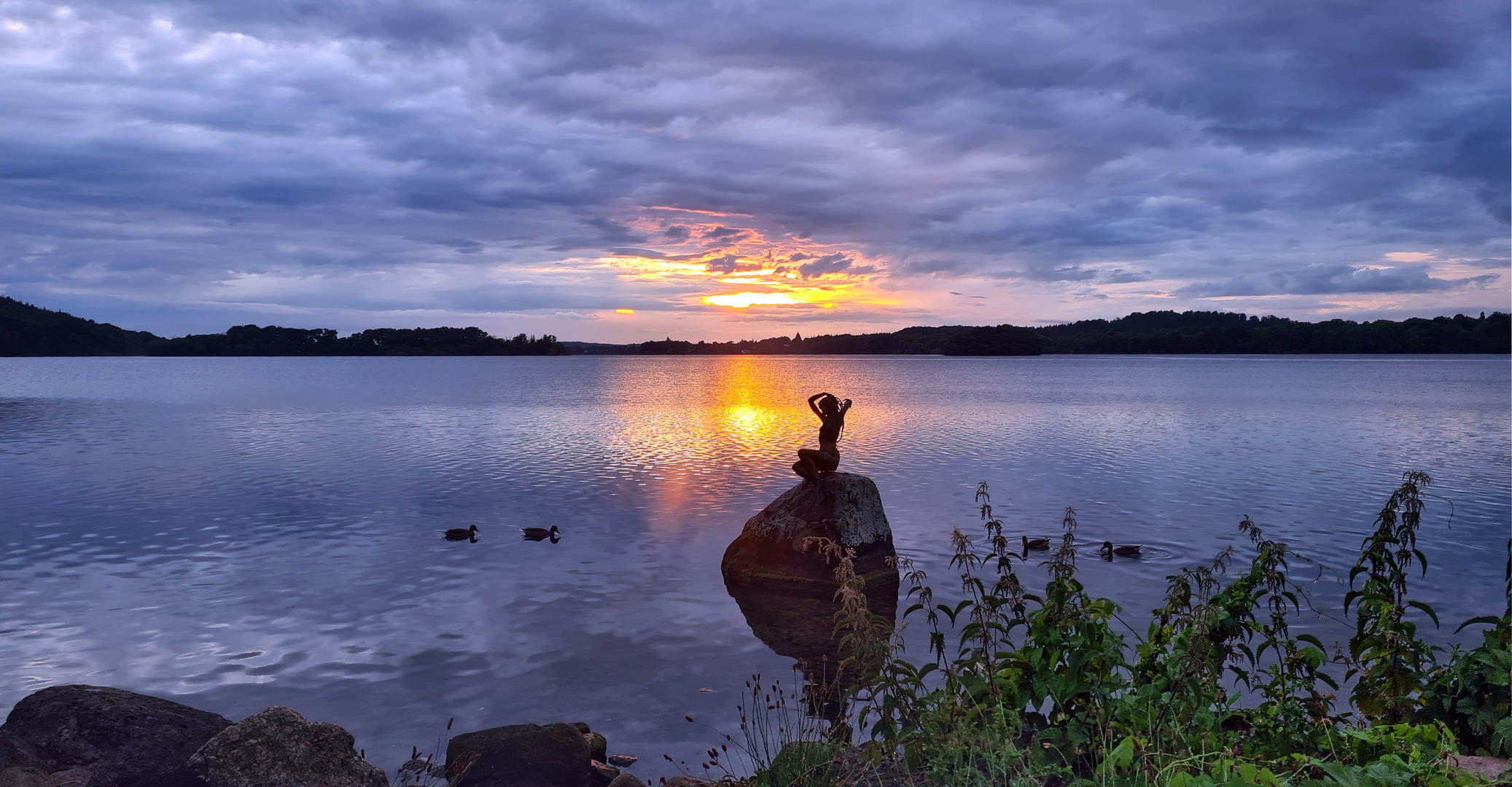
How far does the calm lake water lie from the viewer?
12.3m

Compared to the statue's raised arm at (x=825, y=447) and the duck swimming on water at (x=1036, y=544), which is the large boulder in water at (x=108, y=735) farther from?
the duck swimming on water at (x=1036, y=544)

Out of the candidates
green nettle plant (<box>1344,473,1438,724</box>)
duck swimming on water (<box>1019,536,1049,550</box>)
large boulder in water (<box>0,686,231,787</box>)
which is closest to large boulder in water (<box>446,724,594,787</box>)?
large boulder in water (<box>0,686,231,787</box>)

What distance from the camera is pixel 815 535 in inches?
663

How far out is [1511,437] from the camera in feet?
146

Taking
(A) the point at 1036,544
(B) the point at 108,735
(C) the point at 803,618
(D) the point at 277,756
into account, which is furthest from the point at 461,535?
(D) the point at 277,756

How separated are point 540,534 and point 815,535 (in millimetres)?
8479

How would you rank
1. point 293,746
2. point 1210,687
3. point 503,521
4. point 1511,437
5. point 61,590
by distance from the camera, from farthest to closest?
point 1511,437
point 503,521
point 61,590
point 293,746
point 1210,687

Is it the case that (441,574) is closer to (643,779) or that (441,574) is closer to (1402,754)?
(643,779)

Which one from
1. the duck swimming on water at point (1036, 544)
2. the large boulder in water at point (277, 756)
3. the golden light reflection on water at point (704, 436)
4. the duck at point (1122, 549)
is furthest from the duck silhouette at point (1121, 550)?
the large boulder in water at point (277, 756)

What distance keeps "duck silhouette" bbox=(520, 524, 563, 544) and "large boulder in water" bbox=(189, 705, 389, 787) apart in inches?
546

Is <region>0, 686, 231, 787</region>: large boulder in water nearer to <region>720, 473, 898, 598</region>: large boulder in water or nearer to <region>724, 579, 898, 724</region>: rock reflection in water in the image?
<region>724, 579, 898, 724</region>: rock reflection in water

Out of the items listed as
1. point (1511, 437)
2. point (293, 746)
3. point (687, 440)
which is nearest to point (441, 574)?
point (293, 746)

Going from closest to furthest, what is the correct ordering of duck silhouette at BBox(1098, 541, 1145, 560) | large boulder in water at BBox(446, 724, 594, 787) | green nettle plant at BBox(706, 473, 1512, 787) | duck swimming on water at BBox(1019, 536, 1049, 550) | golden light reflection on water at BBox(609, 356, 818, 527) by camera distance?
green nettle plant at BBox(706, 473, 1512, 787) < large boulder in water at BBox(446, 724, 594, 787) < duck silhouette at BBox(1098, 541, 1145, 560) < duck swimming on water at BBox(1019, 536, 1049, 550) < golden light reflection on water at BBox(609, 356, 818, 527)

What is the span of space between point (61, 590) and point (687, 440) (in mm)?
31970
